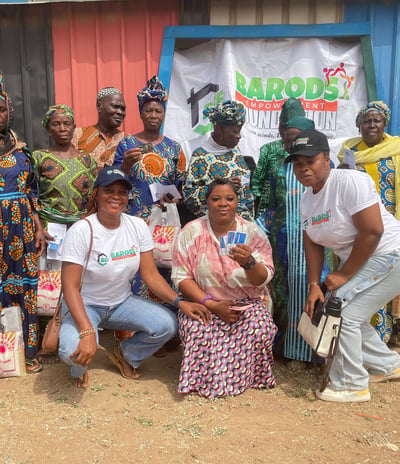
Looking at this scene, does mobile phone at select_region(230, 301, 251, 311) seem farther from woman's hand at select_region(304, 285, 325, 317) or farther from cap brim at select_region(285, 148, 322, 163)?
cap brim at select_region(285, 148, 322, 163)

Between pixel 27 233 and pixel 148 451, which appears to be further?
pixel 27 233

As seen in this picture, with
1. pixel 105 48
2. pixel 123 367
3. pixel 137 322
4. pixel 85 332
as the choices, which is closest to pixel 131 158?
pixel 137 322

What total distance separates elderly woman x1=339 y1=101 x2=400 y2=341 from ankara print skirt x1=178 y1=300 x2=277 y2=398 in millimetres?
1280

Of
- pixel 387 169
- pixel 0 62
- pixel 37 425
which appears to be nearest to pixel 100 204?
pixel 37 425

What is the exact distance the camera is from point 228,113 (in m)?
3.57

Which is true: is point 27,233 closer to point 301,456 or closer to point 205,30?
point 301,456

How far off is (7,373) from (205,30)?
401 cm

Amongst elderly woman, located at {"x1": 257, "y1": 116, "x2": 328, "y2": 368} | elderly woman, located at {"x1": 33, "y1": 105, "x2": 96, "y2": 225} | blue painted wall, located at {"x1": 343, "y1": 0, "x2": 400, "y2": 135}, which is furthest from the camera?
blue painted wall, located at {"x1": 343, "y1": 0, "x2": 400, "y2": 135}

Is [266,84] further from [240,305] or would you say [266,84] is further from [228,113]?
[240,305]

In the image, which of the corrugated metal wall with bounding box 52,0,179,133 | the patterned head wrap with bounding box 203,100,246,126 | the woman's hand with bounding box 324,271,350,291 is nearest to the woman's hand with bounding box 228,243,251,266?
the woman's hand with bounding box 324,271,350,291

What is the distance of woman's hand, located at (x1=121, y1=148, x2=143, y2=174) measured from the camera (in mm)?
3398

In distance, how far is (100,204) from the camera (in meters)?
3.17

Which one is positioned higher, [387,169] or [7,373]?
[387,169]

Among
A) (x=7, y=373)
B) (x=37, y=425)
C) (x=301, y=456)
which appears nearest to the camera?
(x=301, y=456)
